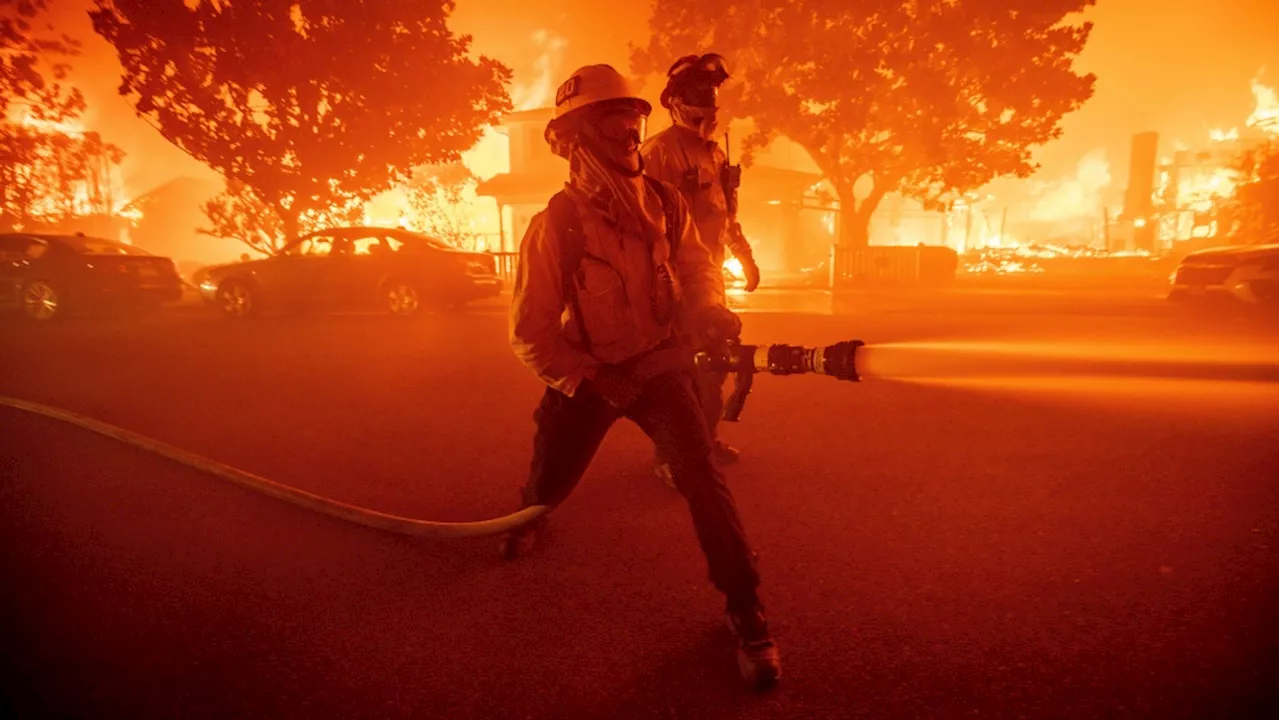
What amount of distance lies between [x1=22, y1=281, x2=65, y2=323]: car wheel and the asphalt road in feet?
29.0

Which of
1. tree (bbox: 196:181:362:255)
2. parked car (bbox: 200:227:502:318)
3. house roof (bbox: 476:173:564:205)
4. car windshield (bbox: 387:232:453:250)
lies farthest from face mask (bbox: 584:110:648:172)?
house roof (bbox: 476:173:564:205)

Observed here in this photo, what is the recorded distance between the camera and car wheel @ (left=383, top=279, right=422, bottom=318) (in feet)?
45.9

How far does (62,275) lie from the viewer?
13.6m

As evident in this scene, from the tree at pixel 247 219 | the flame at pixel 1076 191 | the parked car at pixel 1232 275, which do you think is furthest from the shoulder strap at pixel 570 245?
the flame at pixel 1076 191

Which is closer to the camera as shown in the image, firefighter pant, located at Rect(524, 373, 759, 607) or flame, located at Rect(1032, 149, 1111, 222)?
firefighter pant, located at Rect(524, 373, 759, 607)

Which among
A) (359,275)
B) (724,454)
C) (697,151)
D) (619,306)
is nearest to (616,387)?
(619,306)

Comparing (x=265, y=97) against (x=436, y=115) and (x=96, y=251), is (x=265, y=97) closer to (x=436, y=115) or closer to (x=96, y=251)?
(x=436, y=115)

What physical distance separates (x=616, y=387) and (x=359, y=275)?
12.6m

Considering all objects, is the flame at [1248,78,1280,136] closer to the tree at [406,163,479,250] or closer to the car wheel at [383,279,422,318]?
the tree at [406,163,479,250]

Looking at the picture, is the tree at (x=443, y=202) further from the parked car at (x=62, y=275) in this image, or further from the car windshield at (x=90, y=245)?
the parked car at (x=62, y=275)

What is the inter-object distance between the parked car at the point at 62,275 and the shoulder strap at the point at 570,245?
1417 centimetres

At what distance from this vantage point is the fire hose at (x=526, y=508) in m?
2.56

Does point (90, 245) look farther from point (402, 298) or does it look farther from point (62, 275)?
point (402, 298)

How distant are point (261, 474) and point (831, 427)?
3.99 meters
